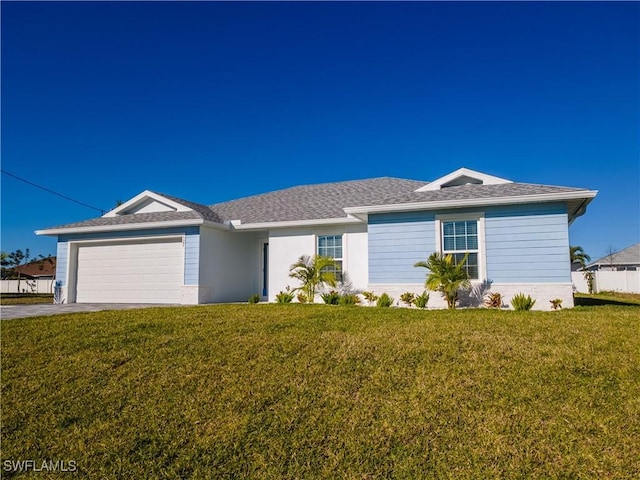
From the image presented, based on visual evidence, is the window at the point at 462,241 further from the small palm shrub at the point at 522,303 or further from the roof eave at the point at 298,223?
the roof eave at the point at 298,223

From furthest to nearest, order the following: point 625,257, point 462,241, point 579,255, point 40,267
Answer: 1. point 40,267
2. point 579,255
3. point 625,257
4. point 462,241

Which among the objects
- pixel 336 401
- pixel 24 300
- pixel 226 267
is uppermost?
pixel 226 267

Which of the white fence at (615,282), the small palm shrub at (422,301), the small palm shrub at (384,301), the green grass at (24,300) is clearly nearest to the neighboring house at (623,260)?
the white fence at (615,282)

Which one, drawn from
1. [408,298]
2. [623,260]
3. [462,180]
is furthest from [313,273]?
[623,260]

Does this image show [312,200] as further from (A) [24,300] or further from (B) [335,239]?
(A) [24,300]

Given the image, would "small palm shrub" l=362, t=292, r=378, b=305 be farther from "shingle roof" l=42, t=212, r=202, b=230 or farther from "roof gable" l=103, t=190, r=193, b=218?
"roof gable" l=103, t=190, r=193, b=218

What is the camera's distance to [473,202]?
1005cm

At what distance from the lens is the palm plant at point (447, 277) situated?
383 inches

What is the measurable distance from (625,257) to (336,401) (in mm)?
41383

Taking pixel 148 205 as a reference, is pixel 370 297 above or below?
below

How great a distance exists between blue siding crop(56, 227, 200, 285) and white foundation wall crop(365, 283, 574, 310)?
6281 millimetres

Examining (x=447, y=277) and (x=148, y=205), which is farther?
(x=148, y=205)

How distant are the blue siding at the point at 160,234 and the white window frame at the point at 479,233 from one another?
796 centimetres

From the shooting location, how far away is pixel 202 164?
2064 centimetres
